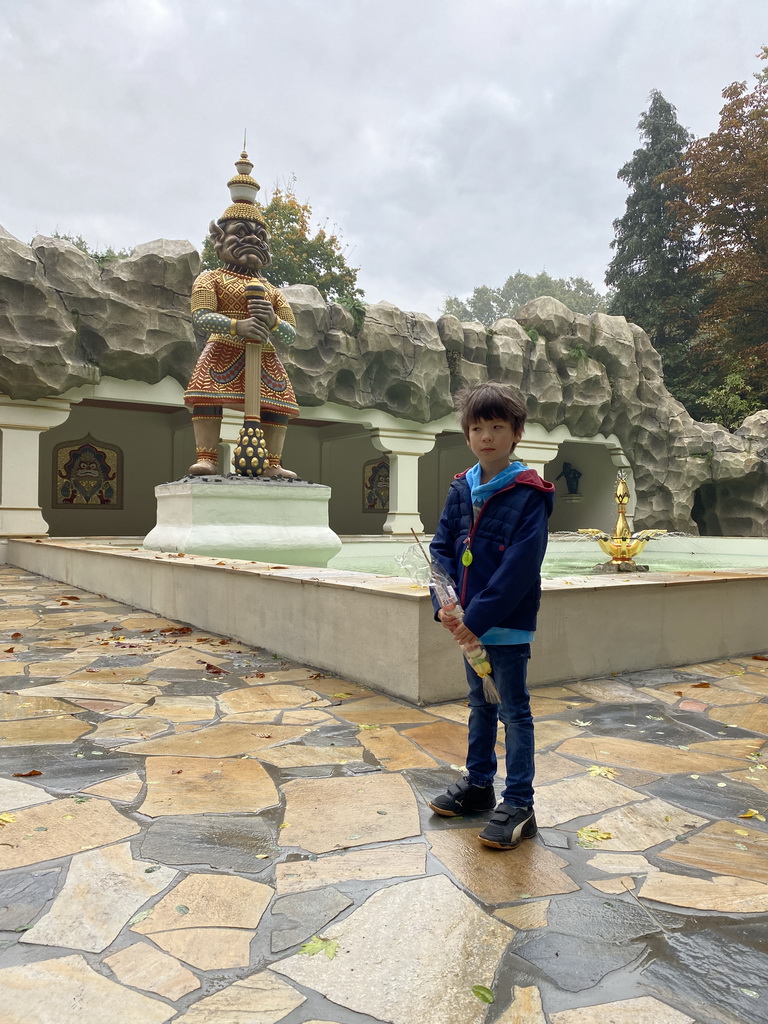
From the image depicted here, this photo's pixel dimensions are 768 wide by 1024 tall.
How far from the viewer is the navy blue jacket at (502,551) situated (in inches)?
76.9

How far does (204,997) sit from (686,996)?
0.88 m

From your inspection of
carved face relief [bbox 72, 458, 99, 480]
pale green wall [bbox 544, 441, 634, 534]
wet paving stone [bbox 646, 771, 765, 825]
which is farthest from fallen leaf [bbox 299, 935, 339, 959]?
pale green wall [bbox 544, 441, 634, 534]

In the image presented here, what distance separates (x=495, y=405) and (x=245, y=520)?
603cm

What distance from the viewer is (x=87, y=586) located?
293 inches

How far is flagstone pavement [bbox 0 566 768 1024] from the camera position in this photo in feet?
4.42

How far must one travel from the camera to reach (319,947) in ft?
4.87

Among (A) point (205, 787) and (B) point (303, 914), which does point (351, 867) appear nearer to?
(B) point (303, 914)

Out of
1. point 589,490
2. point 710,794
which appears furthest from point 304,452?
point 710,794

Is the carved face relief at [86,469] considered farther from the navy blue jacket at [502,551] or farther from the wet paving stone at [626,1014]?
the wet paving stone at [626,1014]

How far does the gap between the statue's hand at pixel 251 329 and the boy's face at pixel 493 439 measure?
617 centimetres

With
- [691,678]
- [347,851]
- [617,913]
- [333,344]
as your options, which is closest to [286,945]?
[347,851]

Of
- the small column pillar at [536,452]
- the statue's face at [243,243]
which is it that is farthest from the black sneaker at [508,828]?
the small column pillar at [536,452]

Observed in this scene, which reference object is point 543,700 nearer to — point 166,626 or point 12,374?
point 166,626

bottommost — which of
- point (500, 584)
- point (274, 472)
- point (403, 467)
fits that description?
point (500, 584)
